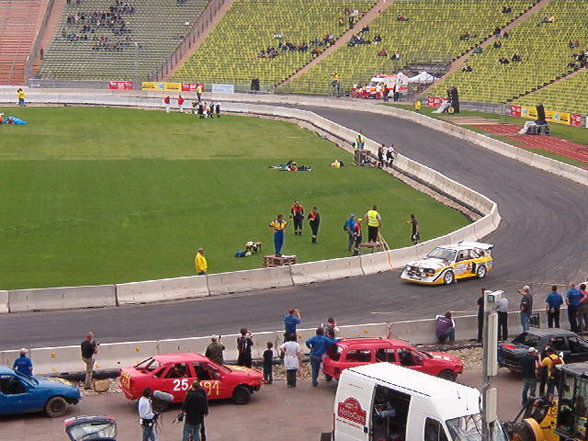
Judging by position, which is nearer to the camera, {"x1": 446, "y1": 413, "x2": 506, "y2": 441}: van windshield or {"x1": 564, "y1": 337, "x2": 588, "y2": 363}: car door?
{"x1": 446, "y1": 413, "x2": 506, "y2": 441}: van windshield

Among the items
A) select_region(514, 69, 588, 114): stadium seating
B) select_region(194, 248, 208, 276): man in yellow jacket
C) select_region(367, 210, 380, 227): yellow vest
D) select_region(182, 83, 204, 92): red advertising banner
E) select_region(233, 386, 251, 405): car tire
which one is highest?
select_region(182, 83, 204, 92): red advertising banner

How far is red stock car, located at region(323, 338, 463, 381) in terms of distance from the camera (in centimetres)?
2300

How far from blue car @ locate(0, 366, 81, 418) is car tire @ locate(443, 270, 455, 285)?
1528 cm

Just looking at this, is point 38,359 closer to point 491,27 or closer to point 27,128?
point 27,128

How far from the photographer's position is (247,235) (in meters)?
40.0

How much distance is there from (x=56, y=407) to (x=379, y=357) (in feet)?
21.3

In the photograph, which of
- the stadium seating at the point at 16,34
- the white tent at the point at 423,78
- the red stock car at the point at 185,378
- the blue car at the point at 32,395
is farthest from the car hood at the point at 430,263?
the stadium seating at the point at 16,34

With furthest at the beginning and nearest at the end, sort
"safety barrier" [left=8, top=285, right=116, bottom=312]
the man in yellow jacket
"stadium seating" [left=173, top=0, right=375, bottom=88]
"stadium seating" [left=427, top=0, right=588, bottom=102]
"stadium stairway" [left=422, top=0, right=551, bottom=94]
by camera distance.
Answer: "stadium seating" [left=173, top=0, right=375, bottom=88] < "stadium stairway" [left=422, top=0, right=551, bottom=94] < "stadium seating" [left=427, top=0, right=588, bottom=102] < the man in yellow jacket < "safety barrier" [left=8, top=285, right=116, bottom=312]

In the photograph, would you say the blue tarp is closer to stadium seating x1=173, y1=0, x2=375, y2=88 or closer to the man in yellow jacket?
stadium seating x1=173, y1=0, x2=375, y2=88

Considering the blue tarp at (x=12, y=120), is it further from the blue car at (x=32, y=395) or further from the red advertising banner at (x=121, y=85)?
the blue car at (x=32, y=395)

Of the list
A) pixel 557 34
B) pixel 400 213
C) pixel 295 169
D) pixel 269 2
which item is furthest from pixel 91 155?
pixel 269 2

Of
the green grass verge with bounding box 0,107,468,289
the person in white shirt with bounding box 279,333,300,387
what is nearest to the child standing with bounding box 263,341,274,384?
the person in white shirt with bounding box 279,333,300,387

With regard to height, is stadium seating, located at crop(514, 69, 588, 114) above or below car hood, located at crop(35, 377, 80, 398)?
above

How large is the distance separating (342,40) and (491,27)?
1410cm
